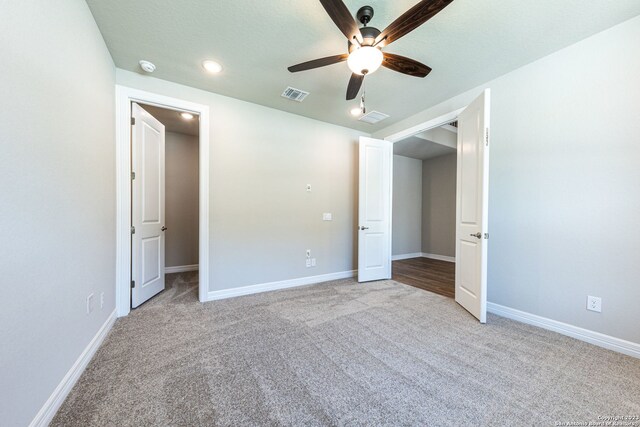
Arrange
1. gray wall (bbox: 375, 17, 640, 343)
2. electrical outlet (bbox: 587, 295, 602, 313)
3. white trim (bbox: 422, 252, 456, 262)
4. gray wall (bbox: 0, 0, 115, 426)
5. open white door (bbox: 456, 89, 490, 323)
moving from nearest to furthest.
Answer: gray wall (bbox: 0, 0, 115, 426)
gray wall (bbox: 375, 17, 640, 343)
electrical outlet (bbox: 587, 295, 602, 313)
open white door (bbox: 456, 89, 490, 323)
white trim (bbox: 422, 252, 456, 262)

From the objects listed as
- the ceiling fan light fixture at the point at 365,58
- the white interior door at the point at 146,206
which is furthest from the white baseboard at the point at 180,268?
the ceiling fan light fixture at the point at 365,58

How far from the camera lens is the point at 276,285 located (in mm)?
3375

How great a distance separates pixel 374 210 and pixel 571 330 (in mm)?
2472

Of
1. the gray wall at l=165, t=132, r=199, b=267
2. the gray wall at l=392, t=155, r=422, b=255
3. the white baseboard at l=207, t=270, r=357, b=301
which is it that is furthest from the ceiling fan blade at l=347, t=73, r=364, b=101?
the gray wall at l=392, t=155, r=422, b=255

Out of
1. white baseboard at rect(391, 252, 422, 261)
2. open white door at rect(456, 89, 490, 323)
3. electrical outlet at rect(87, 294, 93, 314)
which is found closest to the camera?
electrical outlet at rect(87, 294, 93, 314)

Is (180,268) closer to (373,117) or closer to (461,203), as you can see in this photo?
(373,117)

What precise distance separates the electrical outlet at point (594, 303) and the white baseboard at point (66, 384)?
3.78m

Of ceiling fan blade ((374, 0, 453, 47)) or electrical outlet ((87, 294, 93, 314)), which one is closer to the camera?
ceiling fan blade ((374, 0, 453, 47))

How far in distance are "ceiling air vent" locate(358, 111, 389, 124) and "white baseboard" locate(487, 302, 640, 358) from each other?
112 inches

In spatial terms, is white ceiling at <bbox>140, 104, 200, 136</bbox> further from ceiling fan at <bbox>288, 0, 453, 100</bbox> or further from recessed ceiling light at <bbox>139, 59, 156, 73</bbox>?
ceiling fan at <bbox>288, 0, 453, 100</bbox>

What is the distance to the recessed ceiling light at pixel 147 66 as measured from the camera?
2336mm

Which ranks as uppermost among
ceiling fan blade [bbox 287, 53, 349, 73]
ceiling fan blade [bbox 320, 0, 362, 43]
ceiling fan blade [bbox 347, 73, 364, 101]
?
ceiling fan blade [bbox 320, 0, 362, 43]

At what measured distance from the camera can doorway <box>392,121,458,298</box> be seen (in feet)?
17.9

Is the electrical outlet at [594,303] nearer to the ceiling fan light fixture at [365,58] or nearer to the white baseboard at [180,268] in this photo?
the ceiling fan light fixture at [365,58]
